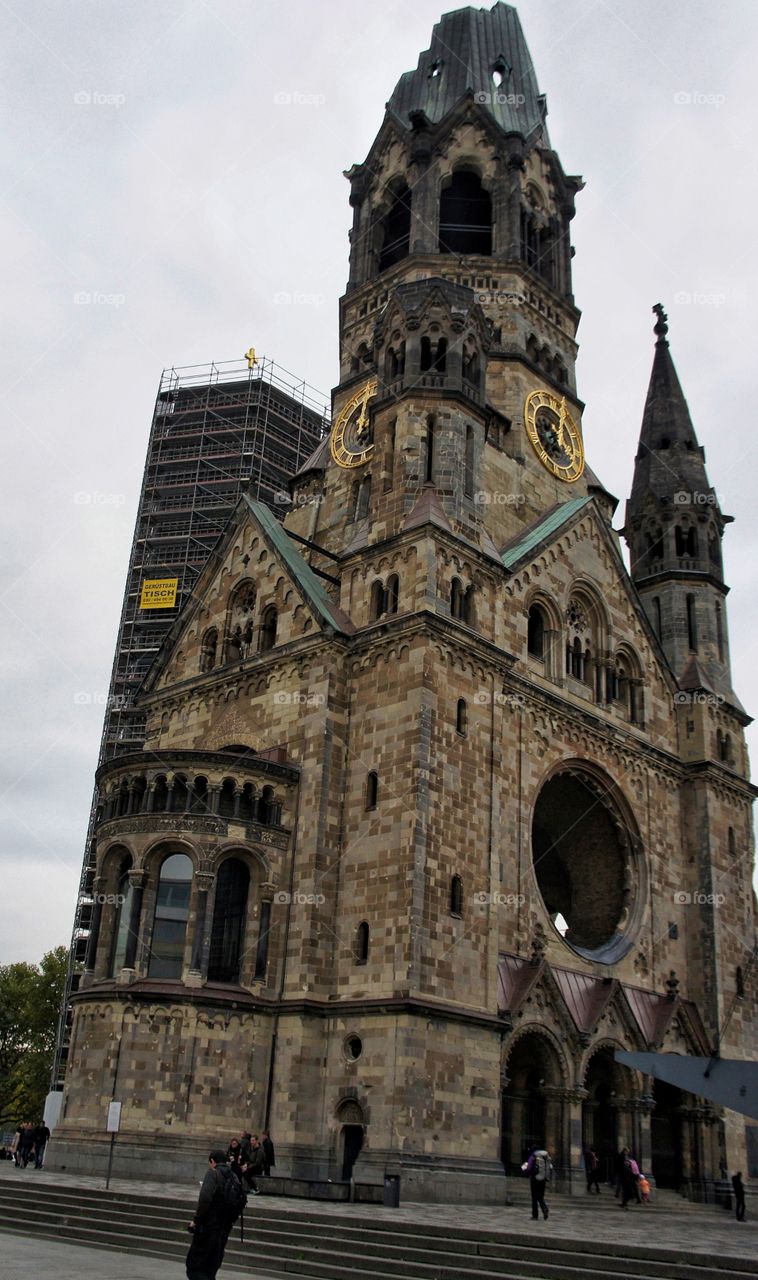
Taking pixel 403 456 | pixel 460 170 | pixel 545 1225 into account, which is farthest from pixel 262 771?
pixel 460 170

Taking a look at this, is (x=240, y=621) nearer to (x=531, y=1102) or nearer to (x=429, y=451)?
(x=429, y=451)

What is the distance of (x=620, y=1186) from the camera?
1235 inches

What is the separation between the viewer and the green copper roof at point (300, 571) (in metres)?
35.1

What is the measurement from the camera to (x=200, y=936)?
3058 centimetres

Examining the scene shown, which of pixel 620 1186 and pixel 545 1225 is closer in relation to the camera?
pixel 545 1225

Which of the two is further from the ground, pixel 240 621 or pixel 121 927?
pixel 240 621

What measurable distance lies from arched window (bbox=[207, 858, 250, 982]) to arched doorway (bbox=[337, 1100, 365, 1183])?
437 cm

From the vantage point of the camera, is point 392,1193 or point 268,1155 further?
point 268,1155

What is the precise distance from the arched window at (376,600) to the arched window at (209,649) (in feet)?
24.6

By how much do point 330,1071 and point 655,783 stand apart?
55.8 feet

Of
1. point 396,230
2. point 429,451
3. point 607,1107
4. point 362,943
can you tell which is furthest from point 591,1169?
point 396,230

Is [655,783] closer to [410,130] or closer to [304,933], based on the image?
[304,933]

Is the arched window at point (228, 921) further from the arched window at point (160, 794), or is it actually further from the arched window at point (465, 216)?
the arched window at point (465, 216)

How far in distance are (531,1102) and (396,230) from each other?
112 ft
